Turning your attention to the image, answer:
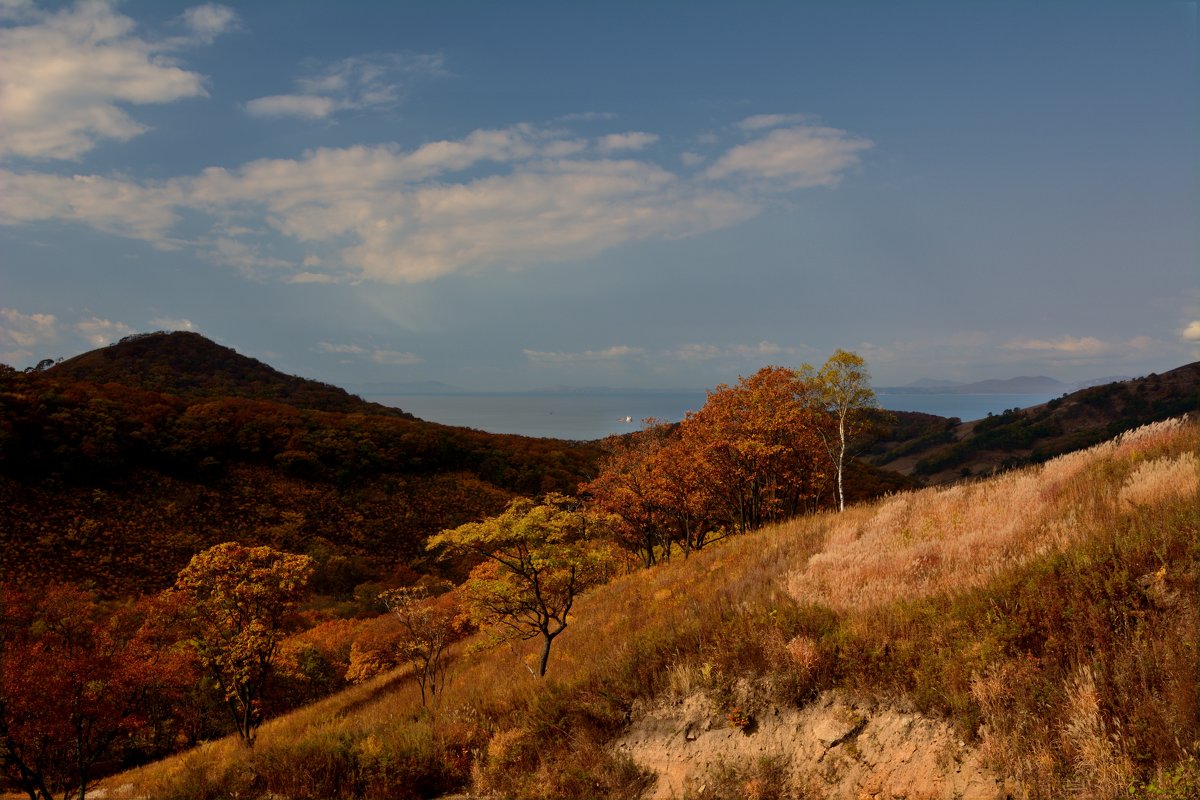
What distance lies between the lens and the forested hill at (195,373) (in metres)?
110

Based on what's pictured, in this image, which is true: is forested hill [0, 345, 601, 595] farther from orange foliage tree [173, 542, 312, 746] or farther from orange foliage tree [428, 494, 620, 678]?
orange foliage tree [428, 494, 620, 678]

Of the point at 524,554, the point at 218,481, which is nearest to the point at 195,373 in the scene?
the point at 218,481

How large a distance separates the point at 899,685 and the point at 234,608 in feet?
81.2

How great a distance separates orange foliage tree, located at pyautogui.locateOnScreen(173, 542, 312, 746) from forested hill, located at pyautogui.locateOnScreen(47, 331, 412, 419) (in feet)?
291

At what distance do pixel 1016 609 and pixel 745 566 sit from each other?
6.75m

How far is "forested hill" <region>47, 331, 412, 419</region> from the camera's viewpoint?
4321 inches

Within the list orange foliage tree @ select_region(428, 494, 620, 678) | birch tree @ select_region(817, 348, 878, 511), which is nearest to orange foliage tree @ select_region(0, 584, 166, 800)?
orange foliage tree @ select_region(428, 494, 620, 678)

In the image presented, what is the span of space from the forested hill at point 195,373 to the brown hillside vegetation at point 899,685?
106m

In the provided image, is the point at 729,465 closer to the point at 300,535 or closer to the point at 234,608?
the point at 234,608

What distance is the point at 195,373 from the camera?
126 meters

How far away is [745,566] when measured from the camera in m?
13.0

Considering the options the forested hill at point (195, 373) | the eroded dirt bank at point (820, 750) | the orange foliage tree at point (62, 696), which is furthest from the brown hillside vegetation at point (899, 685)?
the forested hill at point (195, 373)

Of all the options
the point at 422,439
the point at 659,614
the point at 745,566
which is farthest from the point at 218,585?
the point at 422,439

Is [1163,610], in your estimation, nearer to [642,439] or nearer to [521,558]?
[521,558]
